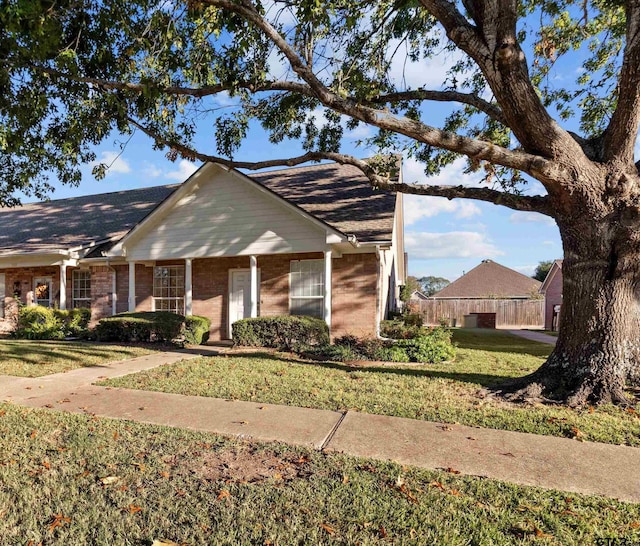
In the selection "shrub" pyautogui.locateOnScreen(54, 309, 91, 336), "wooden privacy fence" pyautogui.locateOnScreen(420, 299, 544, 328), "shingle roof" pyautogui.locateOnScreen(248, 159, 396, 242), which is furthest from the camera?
"wooden privacy fence" pyautogui.locateOnScreen(420, 299, 544, 328)

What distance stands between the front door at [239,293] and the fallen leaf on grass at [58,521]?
11.0 meters

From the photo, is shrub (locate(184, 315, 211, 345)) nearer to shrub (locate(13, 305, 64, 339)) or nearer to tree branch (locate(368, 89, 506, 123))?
shrub (locate(13, 305, 64, 339))

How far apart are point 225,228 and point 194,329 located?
330 centimetres

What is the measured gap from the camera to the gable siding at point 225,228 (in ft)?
40.4

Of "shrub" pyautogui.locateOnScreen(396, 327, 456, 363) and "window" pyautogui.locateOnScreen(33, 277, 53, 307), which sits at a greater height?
"window" pyautogui.locateOnScreen(33, 277, 53, 307)

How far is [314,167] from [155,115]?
393 inches

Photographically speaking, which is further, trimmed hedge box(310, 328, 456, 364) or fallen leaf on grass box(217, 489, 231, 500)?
trimmed hedge box(310, 328, 456, 364)

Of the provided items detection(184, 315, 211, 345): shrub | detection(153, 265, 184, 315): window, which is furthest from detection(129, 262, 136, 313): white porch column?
Result: detection(184, 315, 211, 345): shrub

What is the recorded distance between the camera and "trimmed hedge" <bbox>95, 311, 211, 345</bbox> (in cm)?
1252

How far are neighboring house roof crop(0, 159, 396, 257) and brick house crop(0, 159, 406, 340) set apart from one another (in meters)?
0.08

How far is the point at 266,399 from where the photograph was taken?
618 cm

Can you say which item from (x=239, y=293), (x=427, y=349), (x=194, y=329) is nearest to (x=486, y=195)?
(x=427, y=349)

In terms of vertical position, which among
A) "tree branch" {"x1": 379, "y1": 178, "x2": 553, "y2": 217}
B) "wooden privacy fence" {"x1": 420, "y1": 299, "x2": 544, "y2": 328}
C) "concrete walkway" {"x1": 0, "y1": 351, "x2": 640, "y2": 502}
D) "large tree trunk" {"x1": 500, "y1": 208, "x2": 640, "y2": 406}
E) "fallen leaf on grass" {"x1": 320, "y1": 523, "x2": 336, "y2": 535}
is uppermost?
"tree branch" {"x1": 379, "y1": 178, "x2": 553, "y2": 217}

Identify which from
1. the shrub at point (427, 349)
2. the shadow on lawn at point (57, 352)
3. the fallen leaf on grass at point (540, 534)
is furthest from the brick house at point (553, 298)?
the fallen leaf on grass at point (540, 534)
